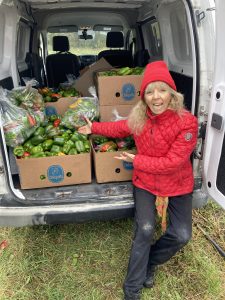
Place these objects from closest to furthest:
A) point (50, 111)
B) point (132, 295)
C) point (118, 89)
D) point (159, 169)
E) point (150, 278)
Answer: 1. point (159, 169)
2. point (132, 295)
3. point (150, 278)
4. point (118, 89)
5. point (50, 111)

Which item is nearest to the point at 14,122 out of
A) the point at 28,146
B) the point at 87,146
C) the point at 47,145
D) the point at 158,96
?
the point at 28,146

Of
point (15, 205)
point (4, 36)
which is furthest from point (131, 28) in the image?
point (15, 205)

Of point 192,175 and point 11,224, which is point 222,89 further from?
point 11,224

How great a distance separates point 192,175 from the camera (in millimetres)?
2520

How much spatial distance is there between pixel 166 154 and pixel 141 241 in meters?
0.64

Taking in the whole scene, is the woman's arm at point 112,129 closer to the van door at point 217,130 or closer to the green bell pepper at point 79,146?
the green bell pepper at point 79,146

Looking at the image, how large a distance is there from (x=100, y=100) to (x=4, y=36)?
1293mm

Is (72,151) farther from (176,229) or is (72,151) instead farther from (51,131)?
(176,229)

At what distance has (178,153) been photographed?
89.7 inches

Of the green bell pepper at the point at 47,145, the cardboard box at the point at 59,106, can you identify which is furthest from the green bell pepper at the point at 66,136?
the cardboard box at the point at 59,106

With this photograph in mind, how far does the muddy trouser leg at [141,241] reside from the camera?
2391 millimetres

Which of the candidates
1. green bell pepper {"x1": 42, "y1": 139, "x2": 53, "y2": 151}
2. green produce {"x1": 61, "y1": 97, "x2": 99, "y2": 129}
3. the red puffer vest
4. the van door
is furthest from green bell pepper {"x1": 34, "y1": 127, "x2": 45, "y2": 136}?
the van door

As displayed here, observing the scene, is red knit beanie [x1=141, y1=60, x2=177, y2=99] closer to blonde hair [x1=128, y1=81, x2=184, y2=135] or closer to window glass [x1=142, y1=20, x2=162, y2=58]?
blonde hair [x1=128, y1=81, x2=184, y2=135]

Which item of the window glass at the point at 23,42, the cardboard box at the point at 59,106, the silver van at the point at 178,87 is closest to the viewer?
the silver van at the point at 178,87
